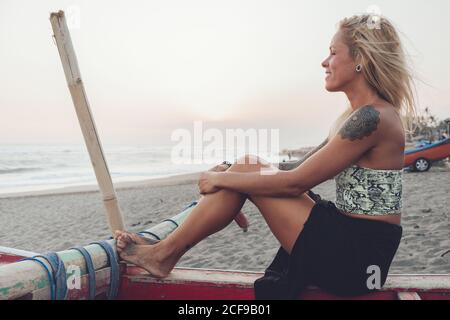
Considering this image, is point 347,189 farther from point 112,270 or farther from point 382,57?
point 112,270

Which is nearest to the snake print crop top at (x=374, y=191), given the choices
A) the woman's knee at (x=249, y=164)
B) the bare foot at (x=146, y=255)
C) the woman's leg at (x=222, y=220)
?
the woman's leg at (x=222, y=220)

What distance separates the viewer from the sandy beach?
5.39 m

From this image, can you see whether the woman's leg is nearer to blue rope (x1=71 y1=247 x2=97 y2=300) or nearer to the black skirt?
the black skirt

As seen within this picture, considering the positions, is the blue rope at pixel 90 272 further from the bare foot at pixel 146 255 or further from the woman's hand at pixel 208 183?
the woman's hand at pixel 208 183

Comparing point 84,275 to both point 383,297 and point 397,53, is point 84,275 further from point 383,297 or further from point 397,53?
point 397,53

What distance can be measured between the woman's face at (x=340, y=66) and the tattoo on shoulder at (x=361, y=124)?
0.25 meters

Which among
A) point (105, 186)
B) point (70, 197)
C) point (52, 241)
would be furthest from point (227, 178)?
→ point (70, 197)

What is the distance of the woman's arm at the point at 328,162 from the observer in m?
2.04

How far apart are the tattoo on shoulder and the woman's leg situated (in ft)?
1.39

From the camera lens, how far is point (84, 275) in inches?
90.7

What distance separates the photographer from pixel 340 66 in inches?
88.4

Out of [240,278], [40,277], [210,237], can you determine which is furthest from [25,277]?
[210,237]

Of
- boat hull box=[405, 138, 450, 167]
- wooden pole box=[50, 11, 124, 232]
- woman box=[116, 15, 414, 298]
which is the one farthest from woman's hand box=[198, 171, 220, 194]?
boat hull box=[405, 138, 450, 167]
